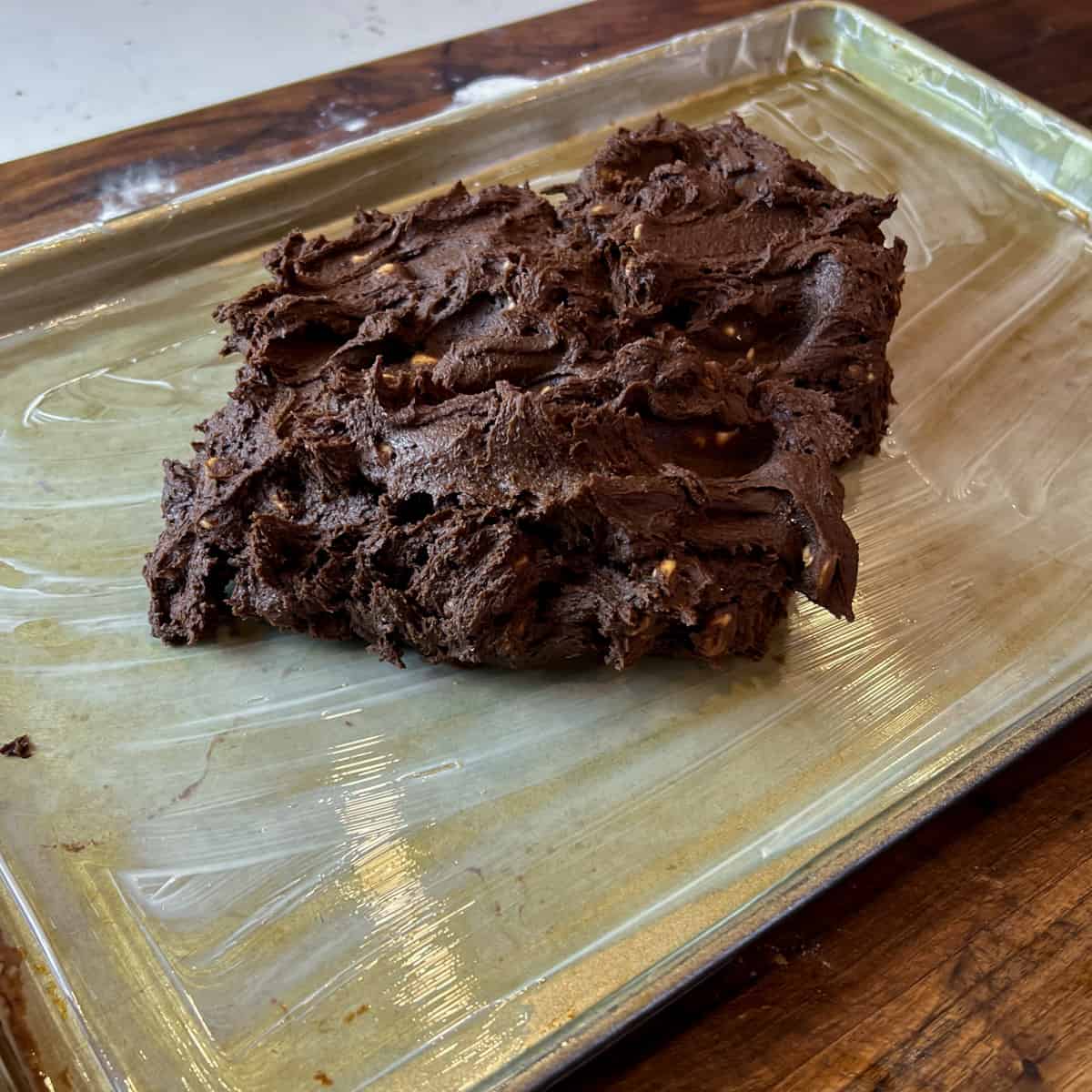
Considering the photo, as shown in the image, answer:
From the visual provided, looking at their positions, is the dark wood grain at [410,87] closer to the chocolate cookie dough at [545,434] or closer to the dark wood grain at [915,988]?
the chocolate cookie dough at [545,434]

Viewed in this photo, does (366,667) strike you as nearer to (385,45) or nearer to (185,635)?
(185,635)

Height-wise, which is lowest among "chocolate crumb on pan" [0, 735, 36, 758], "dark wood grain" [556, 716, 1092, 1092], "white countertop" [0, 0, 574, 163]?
"dark wood grain" [556, 716, 1092, 1092]

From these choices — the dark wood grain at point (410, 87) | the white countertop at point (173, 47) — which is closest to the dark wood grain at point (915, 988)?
the dark wood grain at point (410, 87)

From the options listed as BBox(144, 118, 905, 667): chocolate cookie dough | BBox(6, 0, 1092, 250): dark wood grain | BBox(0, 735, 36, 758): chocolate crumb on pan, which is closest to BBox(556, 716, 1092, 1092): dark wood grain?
BBox(144, 118, 905, 667): chocolate cookie dough

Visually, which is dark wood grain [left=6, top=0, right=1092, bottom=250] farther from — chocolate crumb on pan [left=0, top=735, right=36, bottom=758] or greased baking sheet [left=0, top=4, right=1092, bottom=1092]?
chocolate crumb on pan [left=0, top=735, right=36, bottom=758]

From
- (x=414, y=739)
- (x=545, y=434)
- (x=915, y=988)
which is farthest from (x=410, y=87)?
(x=915, y=988)

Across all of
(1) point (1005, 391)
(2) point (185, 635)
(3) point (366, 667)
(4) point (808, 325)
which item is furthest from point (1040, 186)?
(2) point (185, 635)
